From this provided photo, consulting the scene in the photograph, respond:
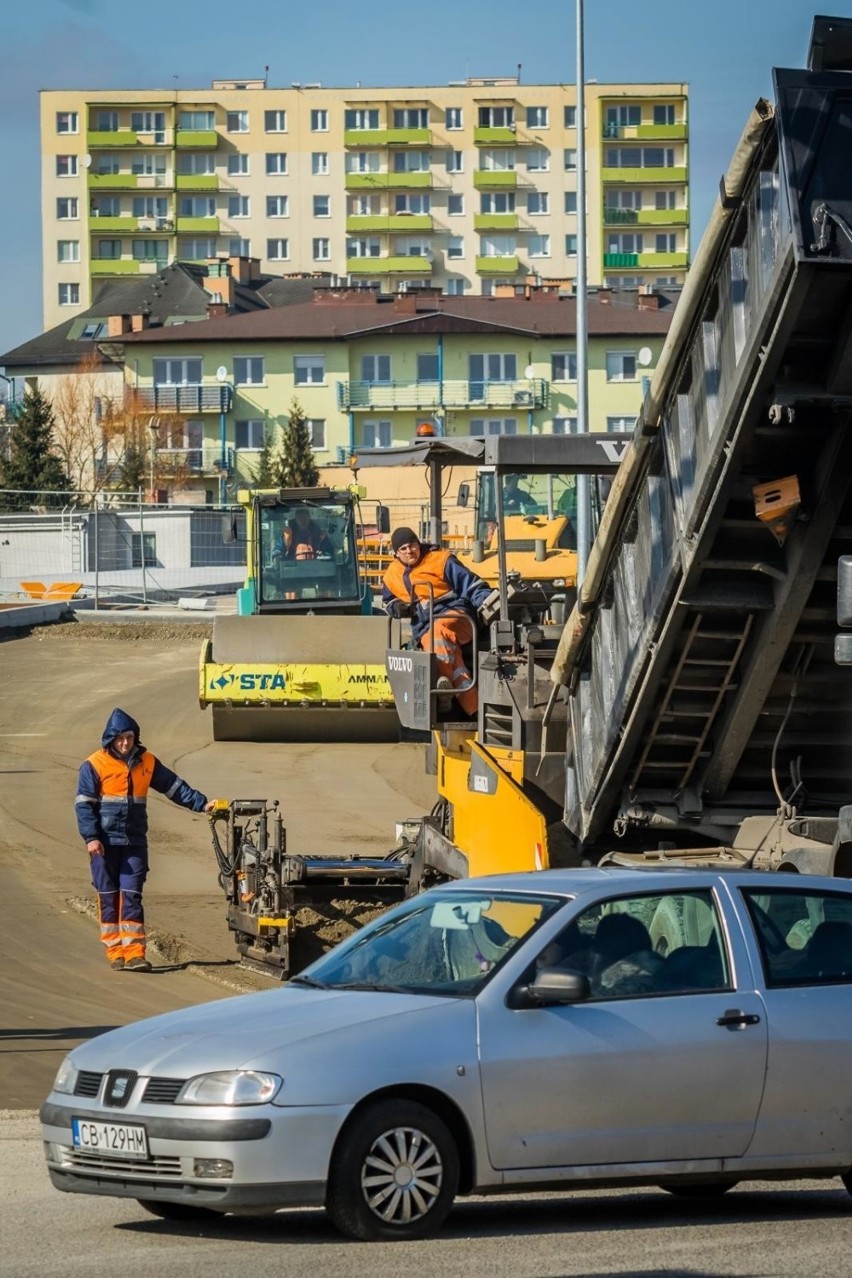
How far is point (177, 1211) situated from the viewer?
717 cm

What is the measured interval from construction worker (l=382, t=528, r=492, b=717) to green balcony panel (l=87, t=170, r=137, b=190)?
92.3 m

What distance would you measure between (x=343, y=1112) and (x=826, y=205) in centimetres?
403

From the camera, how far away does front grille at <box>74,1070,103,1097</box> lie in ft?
22.9

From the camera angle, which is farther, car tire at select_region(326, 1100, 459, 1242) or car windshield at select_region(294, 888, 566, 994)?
car windshield at select_region(294, 888, 566, 994)

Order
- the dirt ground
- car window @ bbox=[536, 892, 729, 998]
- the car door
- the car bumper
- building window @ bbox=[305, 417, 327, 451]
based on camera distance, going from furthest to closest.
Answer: building window @ bbox=[305, 417, 327, 451] → the dirt ground → car window @ bbox=[536, 892, 729, 998] → the car door → the car bumper

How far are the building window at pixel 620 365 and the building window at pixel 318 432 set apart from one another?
39.1 ft

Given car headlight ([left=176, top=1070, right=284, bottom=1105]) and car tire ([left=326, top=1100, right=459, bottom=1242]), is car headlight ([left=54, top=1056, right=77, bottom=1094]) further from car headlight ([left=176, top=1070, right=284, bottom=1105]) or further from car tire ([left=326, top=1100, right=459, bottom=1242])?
car tire ([left=326, top=1100, right=459, bottom=1242])

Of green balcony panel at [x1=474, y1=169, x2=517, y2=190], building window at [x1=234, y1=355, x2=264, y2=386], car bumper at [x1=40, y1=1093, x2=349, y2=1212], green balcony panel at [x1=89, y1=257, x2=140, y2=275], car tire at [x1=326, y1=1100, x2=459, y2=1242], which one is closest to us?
car bumper at [x1=40, y1=1093, x2=349, y2=1212]

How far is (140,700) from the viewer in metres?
27.9

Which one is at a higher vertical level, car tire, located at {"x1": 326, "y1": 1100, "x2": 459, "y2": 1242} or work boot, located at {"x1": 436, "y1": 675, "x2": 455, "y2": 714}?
work boot, located at {"x1": 436, "y1": 675, "x2": 455, "y2": 714}

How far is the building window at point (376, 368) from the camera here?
77.2 m

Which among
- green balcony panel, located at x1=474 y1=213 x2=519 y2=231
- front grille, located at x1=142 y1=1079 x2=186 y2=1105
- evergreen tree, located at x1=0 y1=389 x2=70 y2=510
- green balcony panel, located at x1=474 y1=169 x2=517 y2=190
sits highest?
green balcony panel, located at x1=474 y1=169 x2=517 y2=190

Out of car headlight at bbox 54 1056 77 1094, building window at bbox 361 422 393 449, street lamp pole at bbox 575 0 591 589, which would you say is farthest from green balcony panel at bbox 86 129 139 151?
car headlight at bbox 54 1056 77 1094

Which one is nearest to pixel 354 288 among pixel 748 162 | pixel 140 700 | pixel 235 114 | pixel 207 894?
pixel 235 114
